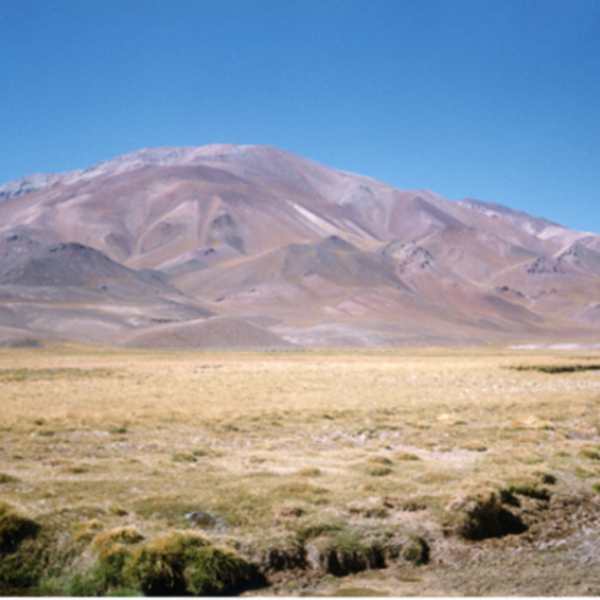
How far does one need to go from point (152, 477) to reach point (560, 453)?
38.4 feet

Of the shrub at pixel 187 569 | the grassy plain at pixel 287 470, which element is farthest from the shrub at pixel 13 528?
the shrub at pixel 187 569

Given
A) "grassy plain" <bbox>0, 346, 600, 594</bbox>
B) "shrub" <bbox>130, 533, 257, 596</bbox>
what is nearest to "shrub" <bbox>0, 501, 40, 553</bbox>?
"grassy plain" <bbox>0, 346, 600, 594</bbox>

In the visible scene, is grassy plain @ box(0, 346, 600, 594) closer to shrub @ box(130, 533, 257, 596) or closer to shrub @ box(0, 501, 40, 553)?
shrub @ box(0, 501, 40, 553)

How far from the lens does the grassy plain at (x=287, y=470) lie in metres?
12.0

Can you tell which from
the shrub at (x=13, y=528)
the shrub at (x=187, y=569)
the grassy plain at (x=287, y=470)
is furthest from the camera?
the grassy plain at (x=287, y=470)

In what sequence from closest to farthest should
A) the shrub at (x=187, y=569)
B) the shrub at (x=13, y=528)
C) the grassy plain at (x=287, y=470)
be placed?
1. the shrub at (x=187, y=569)
2. the shrub at (x=13, y=528)
3. the grassy plain at (x=287, y=470)

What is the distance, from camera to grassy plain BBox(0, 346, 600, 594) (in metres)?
12.0

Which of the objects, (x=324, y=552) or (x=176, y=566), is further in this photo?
(x=324, y=552)

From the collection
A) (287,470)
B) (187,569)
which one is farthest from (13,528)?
(287,470)

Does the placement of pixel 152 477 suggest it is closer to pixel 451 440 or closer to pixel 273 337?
pixel 451 440

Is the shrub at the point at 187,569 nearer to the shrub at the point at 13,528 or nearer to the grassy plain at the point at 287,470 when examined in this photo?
the grassy plain at the point at 287,470

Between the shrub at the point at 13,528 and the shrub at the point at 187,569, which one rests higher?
the shrub at the point at 13,528

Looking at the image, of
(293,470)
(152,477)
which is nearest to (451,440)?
(293,470)

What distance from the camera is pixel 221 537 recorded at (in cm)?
1191
